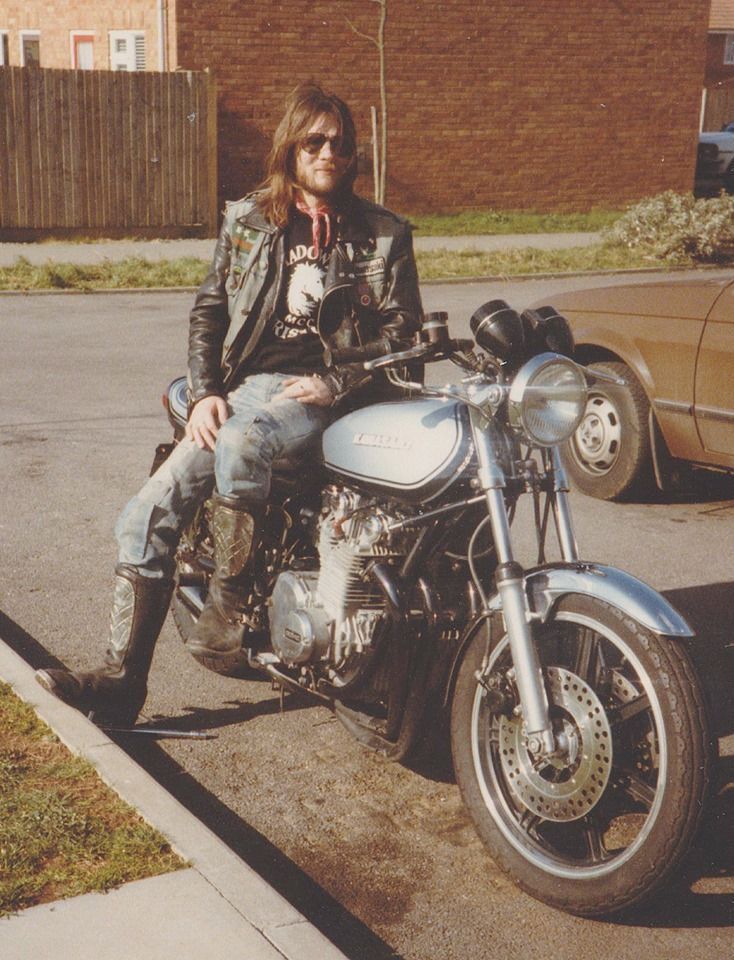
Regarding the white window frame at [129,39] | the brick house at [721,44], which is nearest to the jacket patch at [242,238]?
the white window frame at [129,39]

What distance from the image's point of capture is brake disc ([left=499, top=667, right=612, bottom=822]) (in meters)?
3.55

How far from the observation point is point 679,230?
20.3 metres

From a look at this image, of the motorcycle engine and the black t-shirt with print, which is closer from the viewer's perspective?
the motorcycle engine

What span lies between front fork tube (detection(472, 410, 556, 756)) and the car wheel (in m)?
4.04

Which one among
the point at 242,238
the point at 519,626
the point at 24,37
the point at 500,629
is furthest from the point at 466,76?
the point at 519,626

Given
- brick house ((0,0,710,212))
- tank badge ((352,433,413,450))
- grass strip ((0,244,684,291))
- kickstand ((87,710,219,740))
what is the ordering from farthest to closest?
brick house ((0,0,710,212)) < grass strip ((0,244,684,291)) < kickstand ((87,710,219,740)) < tank badge ((352,433,413,450))

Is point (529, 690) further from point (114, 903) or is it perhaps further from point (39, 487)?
point (39, 487)

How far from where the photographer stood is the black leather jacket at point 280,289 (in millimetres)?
4422

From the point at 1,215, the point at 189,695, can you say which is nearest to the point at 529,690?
the point at 189,695

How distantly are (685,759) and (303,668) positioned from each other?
137 centimetres

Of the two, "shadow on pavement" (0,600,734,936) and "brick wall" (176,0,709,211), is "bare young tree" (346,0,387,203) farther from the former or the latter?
"shadow on pavement" (0,600,734,936)

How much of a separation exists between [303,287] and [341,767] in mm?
1561

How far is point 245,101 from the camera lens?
22.6 metres

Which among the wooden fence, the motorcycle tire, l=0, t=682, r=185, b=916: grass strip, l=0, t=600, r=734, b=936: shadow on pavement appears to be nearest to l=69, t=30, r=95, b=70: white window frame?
the wooden fence
